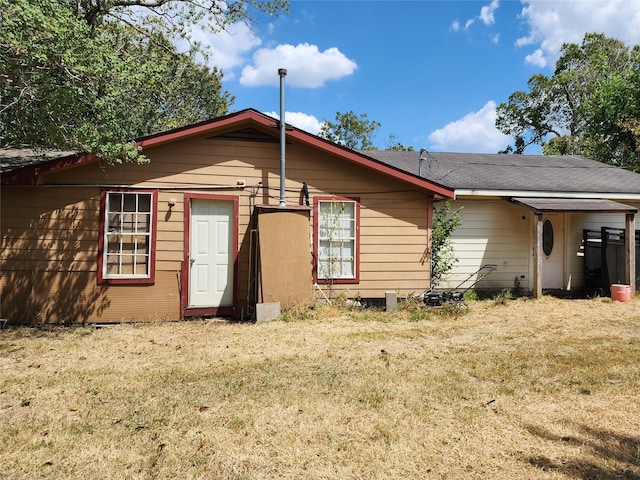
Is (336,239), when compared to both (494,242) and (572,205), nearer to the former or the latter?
(494,242)

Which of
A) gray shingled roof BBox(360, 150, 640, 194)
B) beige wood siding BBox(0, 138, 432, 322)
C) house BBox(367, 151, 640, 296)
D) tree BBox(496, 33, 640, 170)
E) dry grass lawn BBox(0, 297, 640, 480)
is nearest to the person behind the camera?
dry grass lawn BBox(0, 297, 640, 480)

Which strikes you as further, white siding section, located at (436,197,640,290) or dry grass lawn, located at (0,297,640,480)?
white siding section, located at (436,197,640,290)

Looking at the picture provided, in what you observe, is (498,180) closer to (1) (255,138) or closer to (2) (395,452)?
(1) (255,138)

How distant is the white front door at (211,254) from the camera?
797cm

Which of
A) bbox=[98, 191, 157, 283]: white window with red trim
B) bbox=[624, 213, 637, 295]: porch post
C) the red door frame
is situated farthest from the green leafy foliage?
bbox=[98, 191, 157, 283]: white window with red trim

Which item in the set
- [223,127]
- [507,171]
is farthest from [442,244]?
[223,127]

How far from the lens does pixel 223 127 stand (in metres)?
7.94

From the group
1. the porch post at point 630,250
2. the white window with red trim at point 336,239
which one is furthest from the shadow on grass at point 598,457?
the porch post at point 630,250

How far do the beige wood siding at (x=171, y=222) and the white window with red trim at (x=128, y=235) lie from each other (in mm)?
154

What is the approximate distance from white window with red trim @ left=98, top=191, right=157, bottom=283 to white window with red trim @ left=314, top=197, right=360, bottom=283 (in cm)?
323

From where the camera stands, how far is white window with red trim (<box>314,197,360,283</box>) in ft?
28.2

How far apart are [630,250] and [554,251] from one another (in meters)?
1.62

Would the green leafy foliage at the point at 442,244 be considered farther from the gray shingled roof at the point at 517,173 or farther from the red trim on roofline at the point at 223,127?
the red trim on roofline at the point at 223,127

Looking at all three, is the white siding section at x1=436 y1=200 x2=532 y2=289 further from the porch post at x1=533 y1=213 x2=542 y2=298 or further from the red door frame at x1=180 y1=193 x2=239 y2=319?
the red door frame at x1=180 y1=193 x2=239 y2=319
